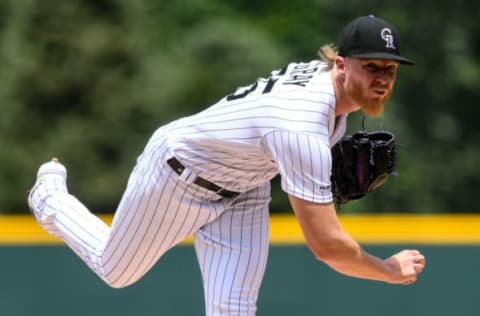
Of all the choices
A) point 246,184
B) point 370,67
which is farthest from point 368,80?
point 246,184

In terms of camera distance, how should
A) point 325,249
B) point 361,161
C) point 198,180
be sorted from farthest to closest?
1. point 361,161
2. point 198,180
3. point 325,249

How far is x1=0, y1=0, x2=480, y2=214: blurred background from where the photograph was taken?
10.9 metres

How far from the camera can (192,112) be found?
12023 millimetres

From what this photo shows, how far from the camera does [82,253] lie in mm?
4590

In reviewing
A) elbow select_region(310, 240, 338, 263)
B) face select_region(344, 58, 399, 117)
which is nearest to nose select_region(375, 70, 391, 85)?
face select_region(344, 58, 399, 117)

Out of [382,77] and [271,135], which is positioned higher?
Result: [382,77]

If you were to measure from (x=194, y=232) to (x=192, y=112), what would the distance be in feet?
25.1

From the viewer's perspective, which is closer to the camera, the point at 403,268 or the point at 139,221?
the point at 403,268

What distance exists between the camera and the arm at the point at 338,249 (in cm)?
394

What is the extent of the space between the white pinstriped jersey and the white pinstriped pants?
0.32 ft

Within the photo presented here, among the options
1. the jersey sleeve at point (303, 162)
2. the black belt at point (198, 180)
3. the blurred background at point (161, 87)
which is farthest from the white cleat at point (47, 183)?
the blurred background at point (161, 87)

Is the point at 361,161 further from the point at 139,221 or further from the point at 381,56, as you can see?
the point at 139,221

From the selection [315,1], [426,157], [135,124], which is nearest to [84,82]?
[135,124]

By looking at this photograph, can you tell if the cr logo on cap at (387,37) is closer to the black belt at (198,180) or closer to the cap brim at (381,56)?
the cap brim at (381,56)
